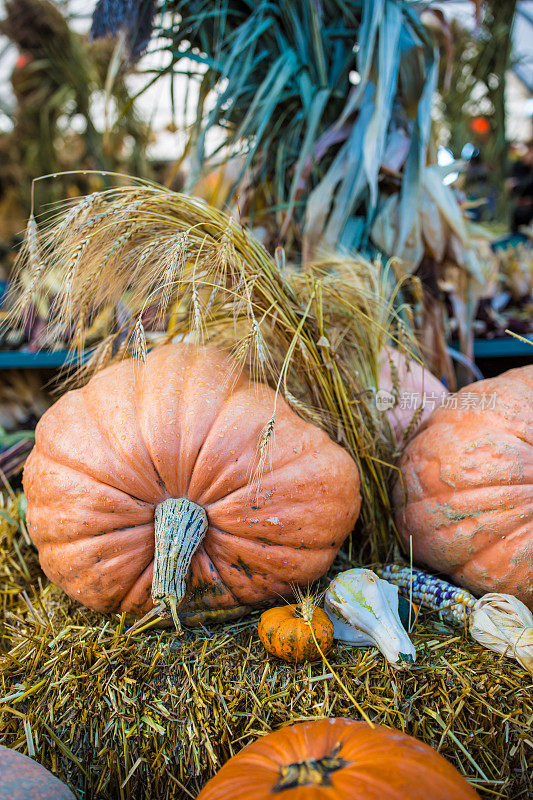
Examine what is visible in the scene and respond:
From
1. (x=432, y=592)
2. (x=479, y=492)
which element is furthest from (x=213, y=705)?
(x=479, y=492)

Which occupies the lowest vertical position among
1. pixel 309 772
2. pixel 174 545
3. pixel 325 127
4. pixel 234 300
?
pixel 309 772

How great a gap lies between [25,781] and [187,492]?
1.88ft

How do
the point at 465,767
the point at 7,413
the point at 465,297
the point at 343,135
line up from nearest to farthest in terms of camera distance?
the point at 465,767
the point at 343,135
the point at 465,297
the point at 7,413

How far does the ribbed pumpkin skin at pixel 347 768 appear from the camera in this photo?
2.34 feet

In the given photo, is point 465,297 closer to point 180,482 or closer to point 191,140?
point 191,140

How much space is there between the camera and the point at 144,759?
1.00m

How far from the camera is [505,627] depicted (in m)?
1.09

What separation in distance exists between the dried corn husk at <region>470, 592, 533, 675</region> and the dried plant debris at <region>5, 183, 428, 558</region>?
0.36 meters

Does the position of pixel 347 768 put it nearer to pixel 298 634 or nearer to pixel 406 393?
pixel 298 634

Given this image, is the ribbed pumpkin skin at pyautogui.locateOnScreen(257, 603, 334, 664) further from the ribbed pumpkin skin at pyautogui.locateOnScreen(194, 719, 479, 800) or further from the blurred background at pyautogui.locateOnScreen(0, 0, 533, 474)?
the blurred background at pyautogui.locateOnScreen(0, 0, 533, 474)

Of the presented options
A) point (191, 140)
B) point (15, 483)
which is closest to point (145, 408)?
point (15, 483)

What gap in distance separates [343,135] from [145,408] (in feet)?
4.66

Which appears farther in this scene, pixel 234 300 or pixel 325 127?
pixel 325 127

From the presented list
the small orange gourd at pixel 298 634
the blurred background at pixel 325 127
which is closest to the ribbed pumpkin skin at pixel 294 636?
the small orange gourd at pixel 298 634
